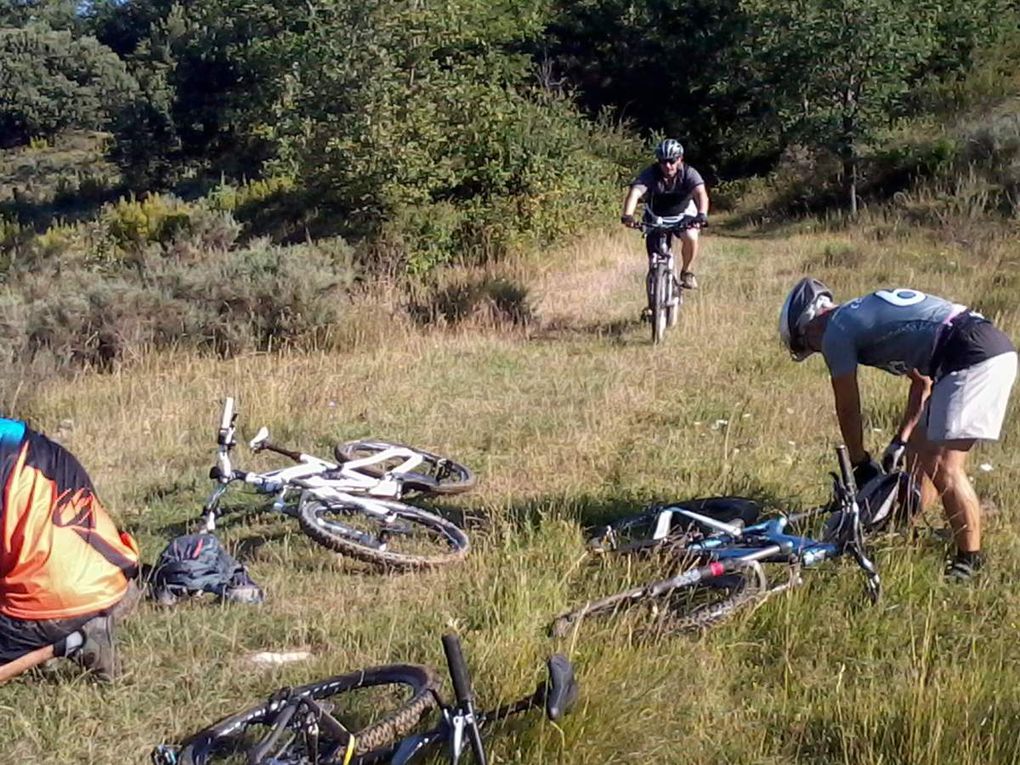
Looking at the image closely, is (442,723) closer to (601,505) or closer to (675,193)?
(601,505)

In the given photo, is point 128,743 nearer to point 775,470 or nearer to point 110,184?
point 775,470

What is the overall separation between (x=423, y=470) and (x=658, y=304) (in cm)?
402

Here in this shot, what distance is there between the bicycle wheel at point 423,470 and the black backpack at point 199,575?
3.85 feet

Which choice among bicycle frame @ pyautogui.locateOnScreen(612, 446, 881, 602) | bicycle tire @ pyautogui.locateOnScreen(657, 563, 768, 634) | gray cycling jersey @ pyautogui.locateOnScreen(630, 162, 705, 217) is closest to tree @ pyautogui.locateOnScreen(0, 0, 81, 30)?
gray cycling jersey @ pyautogui.locateOnScreen(630, 162, 705, 217)

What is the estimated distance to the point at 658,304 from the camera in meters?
9.95

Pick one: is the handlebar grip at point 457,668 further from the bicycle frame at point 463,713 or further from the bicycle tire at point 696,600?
the bicycle tire at point 696,600

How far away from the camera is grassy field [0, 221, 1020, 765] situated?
375cm

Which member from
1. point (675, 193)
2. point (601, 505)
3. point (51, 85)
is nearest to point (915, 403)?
point (601, 505)

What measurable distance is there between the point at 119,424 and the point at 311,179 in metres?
7.61

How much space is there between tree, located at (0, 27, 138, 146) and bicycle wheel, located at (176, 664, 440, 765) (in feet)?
151

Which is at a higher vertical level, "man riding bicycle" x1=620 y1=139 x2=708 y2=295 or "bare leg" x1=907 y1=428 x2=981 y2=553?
"man riding bicycle" x1=620 y1=139 x2=708 y2=295

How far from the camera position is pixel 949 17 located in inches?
846

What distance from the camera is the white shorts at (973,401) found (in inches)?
187

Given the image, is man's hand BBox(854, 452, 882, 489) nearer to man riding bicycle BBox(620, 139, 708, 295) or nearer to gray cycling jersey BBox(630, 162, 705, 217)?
man riding bicycle BBox(620, 139, 708, 295)
